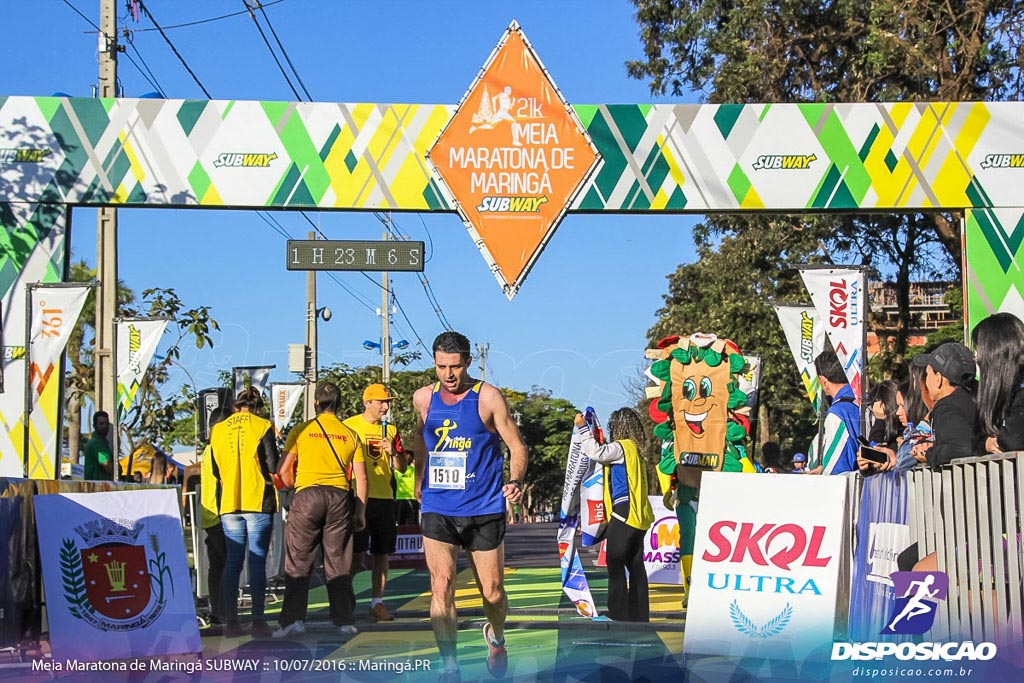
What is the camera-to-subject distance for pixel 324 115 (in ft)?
40.2

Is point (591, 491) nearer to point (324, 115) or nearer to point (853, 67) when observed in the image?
point (324, 115)

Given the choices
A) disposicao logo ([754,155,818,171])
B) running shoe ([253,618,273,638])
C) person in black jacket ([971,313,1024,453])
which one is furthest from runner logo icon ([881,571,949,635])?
disposicao logo ([754,155,818,171])

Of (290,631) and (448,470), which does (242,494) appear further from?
(448,470)

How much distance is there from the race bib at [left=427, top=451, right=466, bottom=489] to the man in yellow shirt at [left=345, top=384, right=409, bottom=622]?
2975 mm

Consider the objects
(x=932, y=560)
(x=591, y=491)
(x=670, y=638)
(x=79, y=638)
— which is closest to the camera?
(x=932, y=560)

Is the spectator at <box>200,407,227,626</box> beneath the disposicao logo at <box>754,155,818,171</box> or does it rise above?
beneath

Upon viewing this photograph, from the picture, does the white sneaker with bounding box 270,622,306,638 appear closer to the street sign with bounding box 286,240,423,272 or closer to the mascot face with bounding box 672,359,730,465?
the street sign with bounding box 286,240,423,272

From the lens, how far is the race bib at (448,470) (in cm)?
724

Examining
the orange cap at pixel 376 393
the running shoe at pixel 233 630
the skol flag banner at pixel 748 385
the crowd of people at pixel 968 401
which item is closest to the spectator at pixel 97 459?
Result: the running shoe at pixel 233 630

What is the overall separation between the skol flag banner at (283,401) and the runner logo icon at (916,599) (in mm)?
19917

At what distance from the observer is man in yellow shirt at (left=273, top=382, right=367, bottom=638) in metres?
9.56

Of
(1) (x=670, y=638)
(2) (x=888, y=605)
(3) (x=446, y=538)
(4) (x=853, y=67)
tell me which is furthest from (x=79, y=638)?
(4) (x=853, y=67)

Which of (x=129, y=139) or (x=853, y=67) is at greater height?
(x=853, y=67)

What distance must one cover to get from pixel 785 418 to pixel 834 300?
93.3 ft
